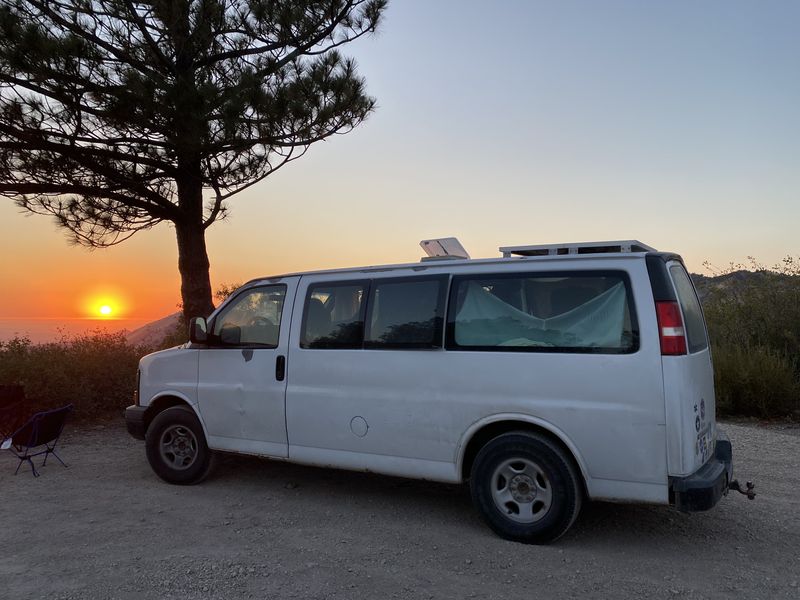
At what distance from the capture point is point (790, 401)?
1042 cm

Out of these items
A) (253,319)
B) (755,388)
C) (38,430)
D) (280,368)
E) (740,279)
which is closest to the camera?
(280,368)

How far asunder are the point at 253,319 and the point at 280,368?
0.63 metres

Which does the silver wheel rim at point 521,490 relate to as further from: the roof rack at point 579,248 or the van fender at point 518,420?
the roof rack at point 579,248

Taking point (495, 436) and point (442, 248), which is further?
point (442, 248)

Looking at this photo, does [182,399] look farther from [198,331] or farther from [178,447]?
[198,331]

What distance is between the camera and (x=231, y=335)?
6332 millimetres

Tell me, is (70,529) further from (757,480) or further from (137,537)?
(757,480)

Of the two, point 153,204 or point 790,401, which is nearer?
point 790,401

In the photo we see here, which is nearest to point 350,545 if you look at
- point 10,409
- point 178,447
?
point 178,447

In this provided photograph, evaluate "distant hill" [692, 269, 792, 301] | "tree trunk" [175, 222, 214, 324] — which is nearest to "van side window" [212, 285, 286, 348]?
"tree trunk" [175, 222, 214, 324]

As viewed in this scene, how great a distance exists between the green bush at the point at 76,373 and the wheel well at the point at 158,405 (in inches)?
148

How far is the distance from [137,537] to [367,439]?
1930 millimetres

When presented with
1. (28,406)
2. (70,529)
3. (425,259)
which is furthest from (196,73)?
(70,529)

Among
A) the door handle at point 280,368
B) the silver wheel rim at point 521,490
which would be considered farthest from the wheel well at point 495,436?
the door handle at point 280,368
